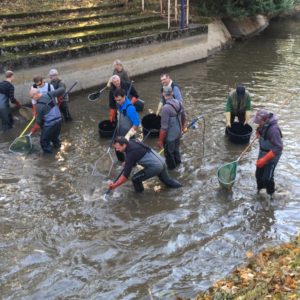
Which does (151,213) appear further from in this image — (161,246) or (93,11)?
(93,11)

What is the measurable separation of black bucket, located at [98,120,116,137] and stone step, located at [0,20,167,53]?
189 inches

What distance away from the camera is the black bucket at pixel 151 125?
38.1 ft

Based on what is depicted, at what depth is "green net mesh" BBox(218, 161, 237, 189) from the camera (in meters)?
8.81

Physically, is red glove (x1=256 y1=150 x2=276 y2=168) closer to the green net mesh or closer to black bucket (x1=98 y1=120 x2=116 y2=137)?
the green net mesh

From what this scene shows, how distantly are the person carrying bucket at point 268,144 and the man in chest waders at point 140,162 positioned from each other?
6.07ft

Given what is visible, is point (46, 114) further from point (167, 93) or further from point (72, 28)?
point (72, 28)

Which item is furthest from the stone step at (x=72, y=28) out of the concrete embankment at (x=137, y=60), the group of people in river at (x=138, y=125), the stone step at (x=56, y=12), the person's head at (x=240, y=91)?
the person's head at (x=240, y=91)

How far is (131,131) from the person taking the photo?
9.21 m

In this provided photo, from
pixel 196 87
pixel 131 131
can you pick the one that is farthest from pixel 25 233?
pixel 196 87

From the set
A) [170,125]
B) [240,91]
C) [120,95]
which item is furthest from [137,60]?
[120,95]

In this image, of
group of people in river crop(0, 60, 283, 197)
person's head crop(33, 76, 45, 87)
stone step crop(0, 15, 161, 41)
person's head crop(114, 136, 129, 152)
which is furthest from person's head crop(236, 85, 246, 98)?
stone step crop(0, 15, 161, 41)

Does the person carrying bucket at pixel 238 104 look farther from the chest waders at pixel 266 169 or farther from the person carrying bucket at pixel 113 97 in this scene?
the chest waders at pixel 266 169

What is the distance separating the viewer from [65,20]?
59.2 ft

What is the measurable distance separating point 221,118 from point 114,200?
5.68 m
